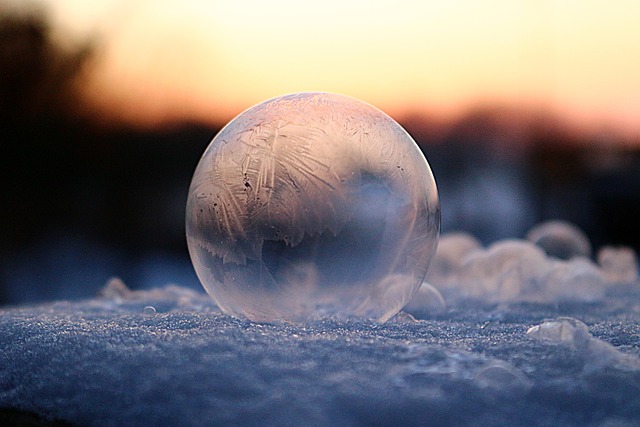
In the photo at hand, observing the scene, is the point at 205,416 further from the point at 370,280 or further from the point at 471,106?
the point at 471,106

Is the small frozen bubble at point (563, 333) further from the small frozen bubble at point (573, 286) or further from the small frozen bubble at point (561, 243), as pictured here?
the small frozen bubble at point (561, 243)

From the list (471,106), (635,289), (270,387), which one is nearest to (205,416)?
(270,387)

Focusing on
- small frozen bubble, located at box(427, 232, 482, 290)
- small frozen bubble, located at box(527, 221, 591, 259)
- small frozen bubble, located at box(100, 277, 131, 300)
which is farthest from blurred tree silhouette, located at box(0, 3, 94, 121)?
small frozen bubble, located at box(527, 221, 591, 259)

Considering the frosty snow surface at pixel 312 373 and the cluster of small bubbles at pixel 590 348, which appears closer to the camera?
the frosty snow surface at pixel 312 373

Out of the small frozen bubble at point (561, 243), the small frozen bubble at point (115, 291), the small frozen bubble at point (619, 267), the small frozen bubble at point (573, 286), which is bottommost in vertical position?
the small frozen bubble at point (619, 267)

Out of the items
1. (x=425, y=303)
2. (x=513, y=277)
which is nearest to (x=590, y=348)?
(x=425, y=303)

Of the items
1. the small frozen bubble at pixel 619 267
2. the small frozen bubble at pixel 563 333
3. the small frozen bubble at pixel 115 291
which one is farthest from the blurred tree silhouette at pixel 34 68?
the small frozen bubble at pixel 563 333

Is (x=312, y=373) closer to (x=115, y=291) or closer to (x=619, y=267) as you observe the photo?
(x=115, y=291)
